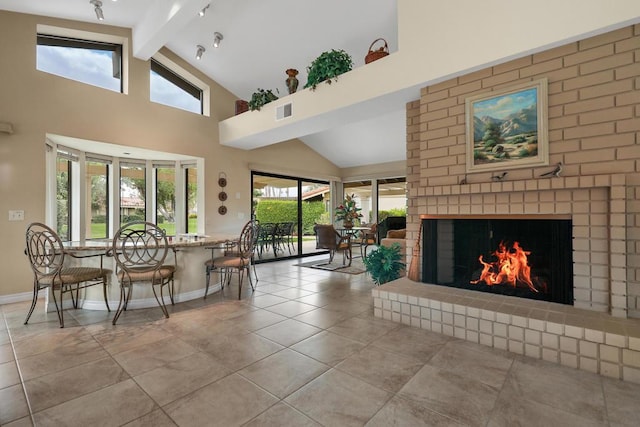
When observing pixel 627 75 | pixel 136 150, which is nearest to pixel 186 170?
pixel 136 150

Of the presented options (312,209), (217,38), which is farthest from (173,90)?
(312,209)

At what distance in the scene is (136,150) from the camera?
4.97m

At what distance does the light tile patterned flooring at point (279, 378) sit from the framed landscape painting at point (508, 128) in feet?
5.24

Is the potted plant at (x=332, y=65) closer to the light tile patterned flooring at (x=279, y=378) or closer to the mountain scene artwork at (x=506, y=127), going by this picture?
the mountain scene artwork at (x=506, y=127)

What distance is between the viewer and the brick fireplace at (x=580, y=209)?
81.8 inches

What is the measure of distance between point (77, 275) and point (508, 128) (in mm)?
4327

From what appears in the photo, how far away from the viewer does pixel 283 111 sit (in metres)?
4.59

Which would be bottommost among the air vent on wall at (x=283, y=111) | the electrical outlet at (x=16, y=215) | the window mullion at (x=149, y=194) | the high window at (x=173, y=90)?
the electrical outlet at (x=16, y=215)

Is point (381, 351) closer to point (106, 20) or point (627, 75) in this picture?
point (627, 75)

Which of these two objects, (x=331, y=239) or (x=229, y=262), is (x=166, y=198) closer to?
(x=229, y=262)

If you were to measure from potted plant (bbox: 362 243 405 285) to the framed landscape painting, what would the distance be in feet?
4.57

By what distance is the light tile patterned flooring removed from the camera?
5.10 feet

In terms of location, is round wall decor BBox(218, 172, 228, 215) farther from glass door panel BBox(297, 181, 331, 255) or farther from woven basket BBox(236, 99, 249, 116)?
glass door panel BBox(297, 181, 331, 255)

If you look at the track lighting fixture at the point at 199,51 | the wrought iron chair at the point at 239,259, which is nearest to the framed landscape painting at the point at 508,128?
the wrought iron chair at the point at 239,259
